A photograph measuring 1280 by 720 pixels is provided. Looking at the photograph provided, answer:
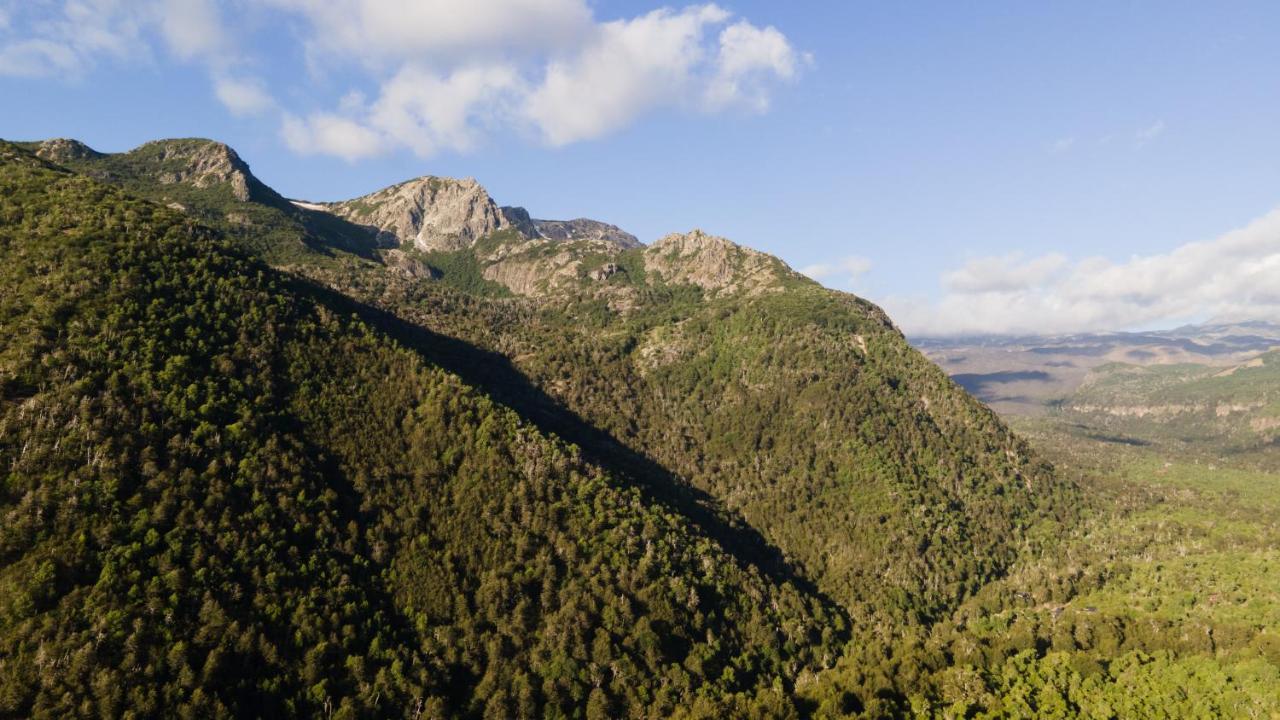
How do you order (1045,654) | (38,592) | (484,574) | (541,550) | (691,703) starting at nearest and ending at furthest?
(38,592)
(691,703)
(1045,654)
(484,574)
(541,550)

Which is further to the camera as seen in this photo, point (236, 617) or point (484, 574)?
point (484, 574)

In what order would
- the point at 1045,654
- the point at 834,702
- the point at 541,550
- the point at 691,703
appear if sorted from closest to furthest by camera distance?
the point at 834,702 → the point at 691,703 → the point at 1045,654 → the point at 541,550

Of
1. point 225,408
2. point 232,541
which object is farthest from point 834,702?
point 225,408

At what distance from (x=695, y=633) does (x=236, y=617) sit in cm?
12938

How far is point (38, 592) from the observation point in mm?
118375

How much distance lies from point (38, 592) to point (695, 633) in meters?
164

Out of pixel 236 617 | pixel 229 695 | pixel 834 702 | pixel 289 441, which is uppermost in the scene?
pixel 289 441

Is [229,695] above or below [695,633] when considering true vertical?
above

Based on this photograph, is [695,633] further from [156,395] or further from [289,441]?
[156,395]

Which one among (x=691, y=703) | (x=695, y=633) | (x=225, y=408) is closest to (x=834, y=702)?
(x=691, y=703)

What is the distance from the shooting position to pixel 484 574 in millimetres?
185250

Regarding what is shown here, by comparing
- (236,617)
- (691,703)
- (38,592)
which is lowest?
(691,703)

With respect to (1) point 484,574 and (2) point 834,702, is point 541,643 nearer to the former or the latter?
(1) point 484,574

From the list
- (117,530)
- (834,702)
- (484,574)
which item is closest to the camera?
(117,530)
